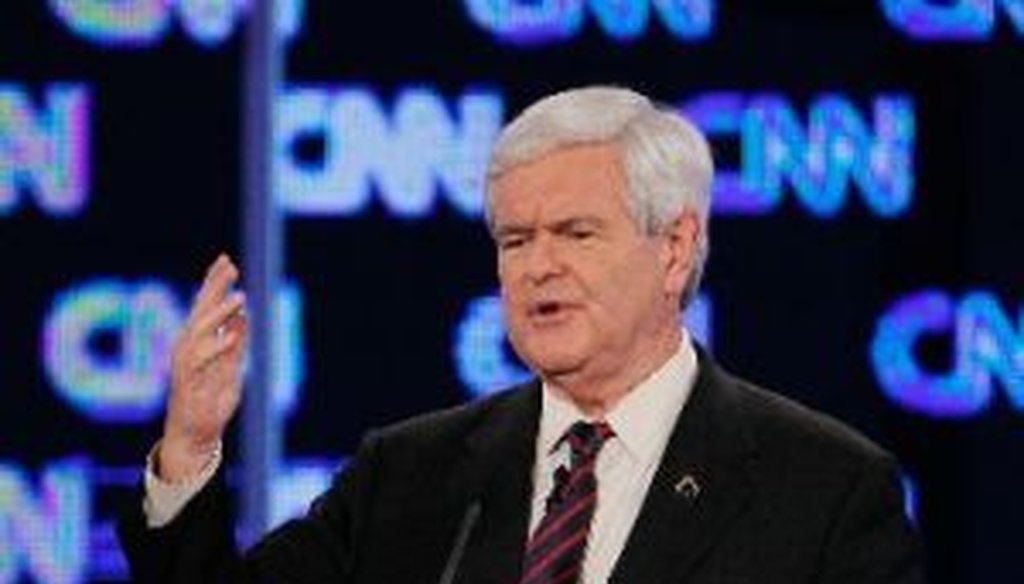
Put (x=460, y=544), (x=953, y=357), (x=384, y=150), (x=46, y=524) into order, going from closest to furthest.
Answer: (x=460, y=544), (x=46, y=524), (x=384, y=150), (x=953, y=357)

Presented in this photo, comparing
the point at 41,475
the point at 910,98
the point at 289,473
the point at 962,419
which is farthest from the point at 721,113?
the point at 41,475

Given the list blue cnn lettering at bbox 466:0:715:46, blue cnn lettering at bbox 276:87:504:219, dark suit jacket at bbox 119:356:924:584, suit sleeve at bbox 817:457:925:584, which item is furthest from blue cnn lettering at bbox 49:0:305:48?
suit sleeve at bbox 817:457:925:584

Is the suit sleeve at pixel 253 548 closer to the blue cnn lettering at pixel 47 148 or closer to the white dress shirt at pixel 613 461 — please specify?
the white dress shirt at pixel 613 461

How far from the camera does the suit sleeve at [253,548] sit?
7.79ft

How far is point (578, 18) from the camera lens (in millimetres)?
4273

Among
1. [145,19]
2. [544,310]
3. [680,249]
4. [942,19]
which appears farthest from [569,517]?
[942,19]

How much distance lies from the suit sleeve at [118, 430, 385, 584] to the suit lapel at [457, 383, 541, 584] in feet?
0.40

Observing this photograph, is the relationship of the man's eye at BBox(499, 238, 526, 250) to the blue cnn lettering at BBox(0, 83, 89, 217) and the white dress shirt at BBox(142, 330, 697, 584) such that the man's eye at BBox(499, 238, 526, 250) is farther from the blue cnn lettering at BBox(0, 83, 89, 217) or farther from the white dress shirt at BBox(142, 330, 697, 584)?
the blue cnn lettering at BBox(0, 83, 89, 217)

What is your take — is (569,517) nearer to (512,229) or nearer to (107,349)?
(512,229)

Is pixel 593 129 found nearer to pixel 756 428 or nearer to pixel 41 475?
pixel 756 428

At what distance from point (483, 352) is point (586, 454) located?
5.75 ft

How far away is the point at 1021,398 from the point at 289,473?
3.87 ft

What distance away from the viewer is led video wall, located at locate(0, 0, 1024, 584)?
4.11 m

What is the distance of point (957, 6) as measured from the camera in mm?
4371
